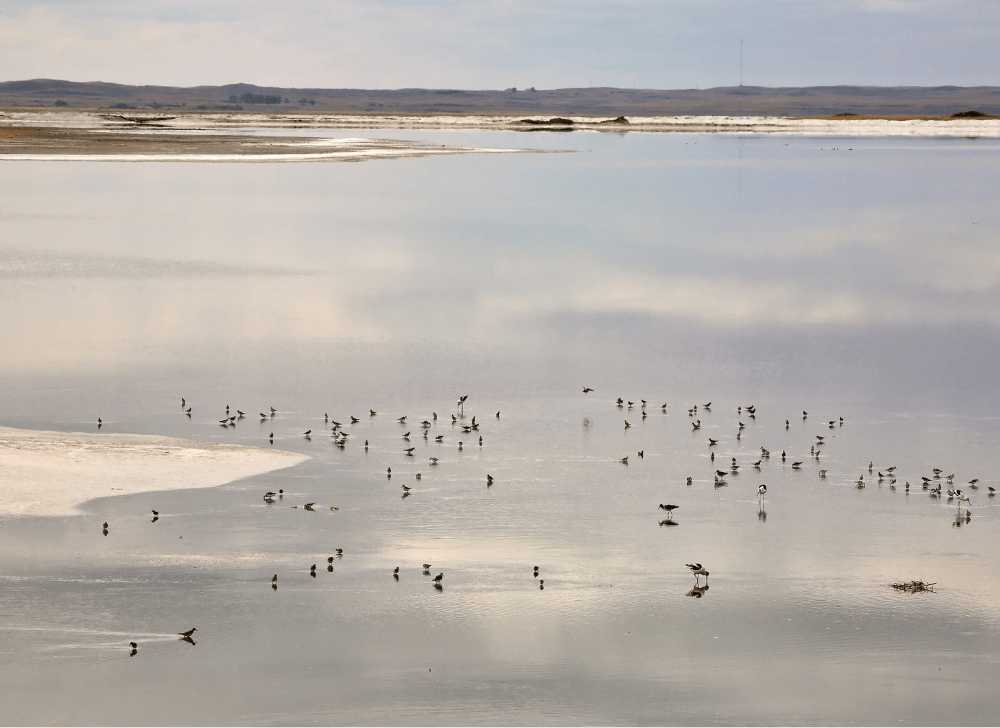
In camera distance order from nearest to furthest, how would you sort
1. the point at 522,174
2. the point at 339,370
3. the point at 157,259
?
the point at 339,370 → the point at 157,259 → the point at 522,174

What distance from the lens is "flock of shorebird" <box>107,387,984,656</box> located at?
15180mm

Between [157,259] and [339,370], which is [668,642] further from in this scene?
[157,259]

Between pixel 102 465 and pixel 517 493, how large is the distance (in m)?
6.27

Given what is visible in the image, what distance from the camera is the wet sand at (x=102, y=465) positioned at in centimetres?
1773

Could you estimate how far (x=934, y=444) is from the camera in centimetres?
2091

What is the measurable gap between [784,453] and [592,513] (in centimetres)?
434

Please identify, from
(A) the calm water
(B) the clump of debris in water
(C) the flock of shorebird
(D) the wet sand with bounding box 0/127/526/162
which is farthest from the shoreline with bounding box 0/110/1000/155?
(B) the clump of debris in water

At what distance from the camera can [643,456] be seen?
2030 centimetres

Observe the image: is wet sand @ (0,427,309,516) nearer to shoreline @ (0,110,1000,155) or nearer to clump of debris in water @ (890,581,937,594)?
clump of debris in water @ (890,581,937,594)

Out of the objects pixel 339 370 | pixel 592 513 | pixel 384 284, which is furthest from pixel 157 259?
pixel 592 513

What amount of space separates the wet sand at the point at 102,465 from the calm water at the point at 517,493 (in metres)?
0.61

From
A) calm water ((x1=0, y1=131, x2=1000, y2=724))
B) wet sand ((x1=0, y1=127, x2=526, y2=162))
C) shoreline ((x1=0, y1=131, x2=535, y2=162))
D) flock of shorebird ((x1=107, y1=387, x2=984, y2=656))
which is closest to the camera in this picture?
calm water ((x1=0, y1=131, x2=1000, y2=724))

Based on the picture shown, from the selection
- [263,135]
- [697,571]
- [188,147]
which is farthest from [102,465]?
[263,135]

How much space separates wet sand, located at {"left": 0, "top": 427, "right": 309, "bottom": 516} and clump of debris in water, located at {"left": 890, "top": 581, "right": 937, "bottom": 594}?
30.3 feet
